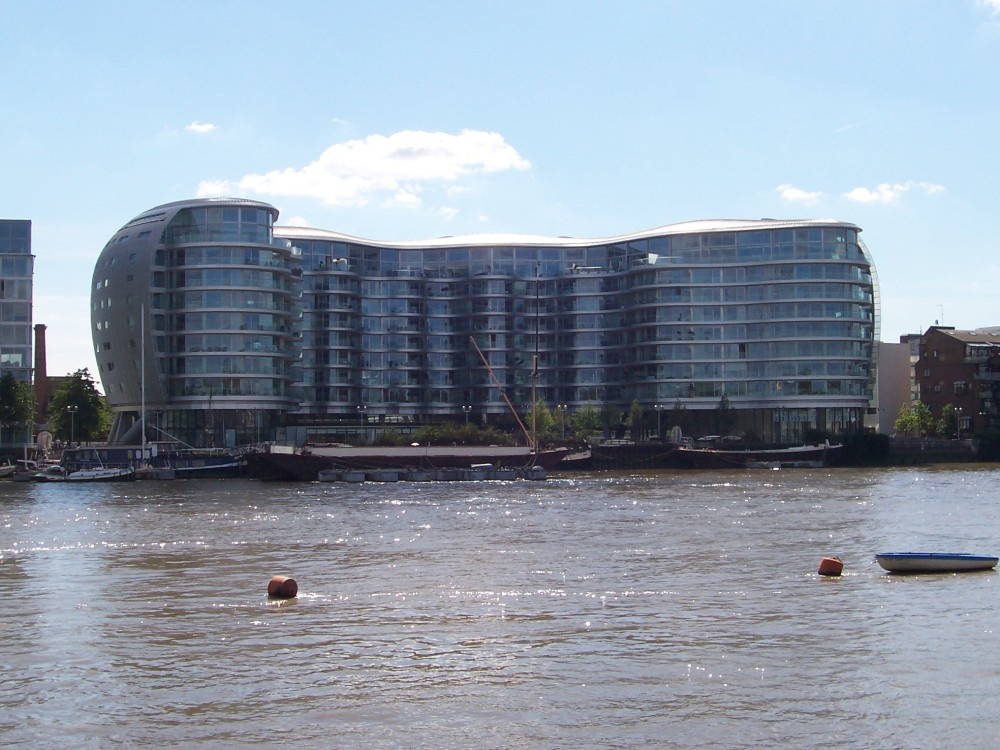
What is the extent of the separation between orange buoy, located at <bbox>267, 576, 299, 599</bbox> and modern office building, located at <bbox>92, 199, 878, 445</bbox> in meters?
120

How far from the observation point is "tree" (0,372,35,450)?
5369 inches

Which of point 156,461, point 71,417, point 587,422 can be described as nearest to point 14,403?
point 156,461

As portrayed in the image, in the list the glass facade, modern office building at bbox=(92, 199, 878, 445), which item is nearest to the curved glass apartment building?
modern office building at bbox=(92, 199, 878, 445)

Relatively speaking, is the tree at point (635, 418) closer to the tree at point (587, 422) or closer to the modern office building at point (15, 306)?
the tree at point (587, 422)

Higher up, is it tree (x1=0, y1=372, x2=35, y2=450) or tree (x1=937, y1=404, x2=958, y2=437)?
tree (x1=0, y1=372, x2=35, y2=450)

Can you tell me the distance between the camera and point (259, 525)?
235 ft

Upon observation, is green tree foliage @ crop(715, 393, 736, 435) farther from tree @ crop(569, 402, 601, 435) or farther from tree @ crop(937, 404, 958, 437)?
tree @ crop(937, 404, 958, 437)

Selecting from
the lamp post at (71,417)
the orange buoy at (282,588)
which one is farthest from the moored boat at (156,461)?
the orange buoy at (282,588)

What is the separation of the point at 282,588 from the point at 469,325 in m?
153

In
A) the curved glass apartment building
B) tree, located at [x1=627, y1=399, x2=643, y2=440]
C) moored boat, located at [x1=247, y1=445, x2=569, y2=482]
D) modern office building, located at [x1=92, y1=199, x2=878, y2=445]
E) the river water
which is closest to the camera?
the river water

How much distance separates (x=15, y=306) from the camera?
468ft

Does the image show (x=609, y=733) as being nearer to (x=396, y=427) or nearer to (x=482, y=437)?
(x=482, y=437)

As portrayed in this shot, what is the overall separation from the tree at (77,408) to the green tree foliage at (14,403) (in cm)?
3358

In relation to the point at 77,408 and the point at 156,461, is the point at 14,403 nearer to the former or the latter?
the point at 156,461
